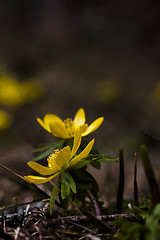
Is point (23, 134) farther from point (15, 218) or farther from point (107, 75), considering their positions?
point (107, 75)

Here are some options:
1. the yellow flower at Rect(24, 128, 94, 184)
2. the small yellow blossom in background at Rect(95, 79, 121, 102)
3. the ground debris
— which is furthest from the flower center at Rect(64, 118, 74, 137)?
the small yellow blossom in background at Rect(95, 79, 121, 102)

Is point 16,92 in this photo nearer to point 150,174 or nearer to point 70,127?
point 70,127

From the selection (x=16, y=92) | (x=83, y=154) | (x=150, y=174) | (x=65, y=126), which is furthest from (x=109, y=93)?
(x=150, y=174)

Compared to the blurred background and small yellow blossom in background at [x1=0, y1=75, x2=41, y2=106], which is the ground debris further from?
small yellow blossom in background at [x1=0, y1=75, x2=41, y2=106]

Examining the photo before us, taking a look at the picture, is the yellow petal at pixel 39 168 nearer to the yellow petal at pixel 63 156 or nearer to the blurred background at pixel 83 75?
the yellow petal at pixel 63 156

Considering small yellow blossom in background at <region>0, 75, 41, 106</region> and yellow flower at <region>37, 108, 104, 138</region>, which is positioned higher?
small yellow blossom in background at <region>0, 75, 41, 106</region>

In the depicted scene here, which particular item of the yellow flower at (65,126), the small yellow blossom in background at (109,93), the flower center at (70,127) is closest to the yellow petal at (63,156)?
the yellow flower at (65,126)

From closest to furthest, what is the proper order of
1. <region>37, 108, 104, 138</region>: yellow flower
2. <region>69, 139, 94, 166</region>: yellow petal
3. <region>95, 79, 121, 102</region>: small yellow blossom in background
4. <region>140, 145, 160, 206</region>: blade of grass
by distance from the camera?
<region>140, 145, 160, 206</region>: blade of grass
<region>69, 139, 94, 166</region>: yellow petal
<region>37, 108, 104, 138</region>: yellow flower
<region>95, 79, 121, 102</region>: small yellow blossom in background
